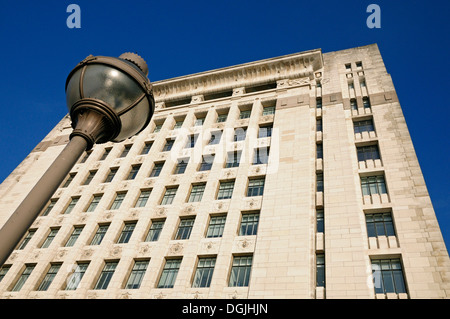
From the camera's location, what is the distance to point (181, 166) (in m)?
25.8

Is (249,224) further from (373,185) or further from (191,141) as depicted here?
(191,141)

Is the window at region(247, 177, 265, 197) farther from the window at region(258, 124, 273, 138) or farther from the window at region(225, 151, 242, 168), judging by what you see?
the window at region(258, 124, 273, 138)

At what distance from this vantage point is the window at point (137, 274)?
60.0ft

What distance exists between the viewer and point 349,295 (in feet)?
45.7

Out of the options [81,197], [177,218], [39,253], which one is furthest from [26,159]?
[177,218]

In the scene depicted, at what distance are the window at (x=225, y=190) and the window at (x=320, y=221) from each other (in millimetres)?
5883

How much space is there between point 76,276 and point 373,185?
18917 mm

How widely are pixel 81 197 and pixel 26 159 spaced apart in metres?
12.7

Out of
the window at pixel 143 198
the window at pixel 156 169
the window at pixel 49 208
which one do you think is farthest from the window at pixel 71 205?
the window at pixel 156 169

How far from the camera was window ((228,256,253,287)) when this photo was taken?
16.6 meters

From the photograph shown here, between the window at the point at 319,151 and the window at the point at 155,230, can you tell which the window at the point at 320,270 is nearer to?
the window at the point at 319,151

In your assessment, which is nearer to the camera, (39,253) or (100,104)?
(100,104)

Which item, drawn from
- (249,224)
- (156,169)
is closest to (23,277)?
(156,169)
